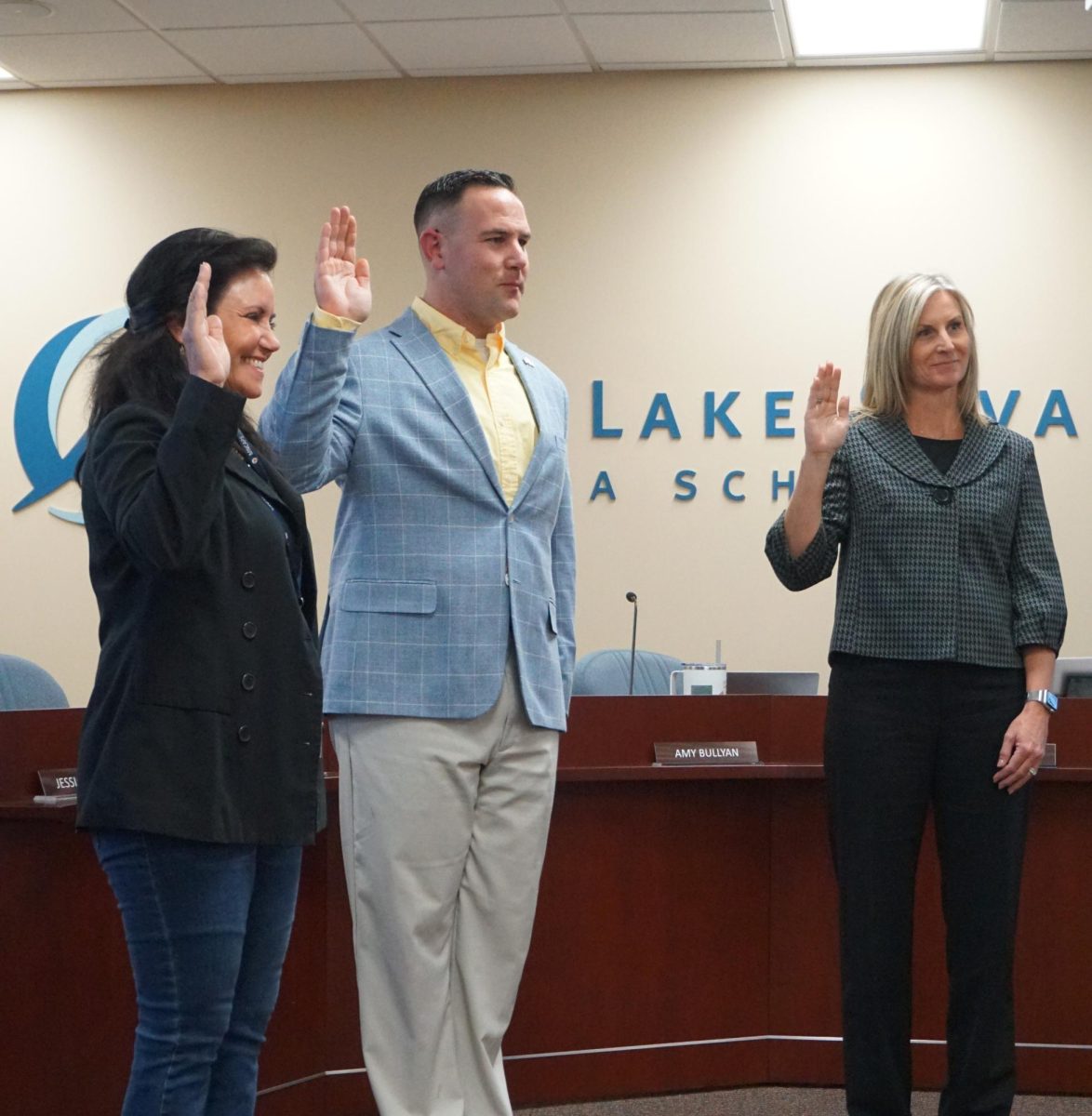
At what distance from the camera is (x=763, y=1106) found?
321cm

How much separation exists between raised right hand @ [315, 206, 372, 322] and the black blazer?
0.40 meters

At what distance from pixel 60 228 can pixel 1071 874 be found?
14.8 feet

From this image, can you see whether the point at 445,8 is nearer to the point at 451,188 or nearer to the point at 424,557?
the point at 451,188

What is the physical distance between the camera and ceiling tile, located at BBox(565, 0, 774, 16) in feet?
16.4

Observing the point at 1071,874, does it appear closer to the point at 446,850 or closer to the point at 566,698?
the point at 566,698

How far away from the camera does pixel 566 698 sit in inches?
102

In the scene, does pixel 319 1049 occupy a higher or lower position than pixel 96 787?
lower

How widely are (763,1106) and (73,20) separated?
13.8 ft

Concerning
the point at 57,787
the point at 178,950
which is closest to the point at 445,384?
the point at 57,787

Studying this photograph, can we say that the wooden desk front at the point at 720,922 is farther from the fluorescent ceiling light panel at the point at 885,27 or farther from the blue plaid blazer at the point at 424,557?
the fluorescent ceiling light panel at the point at 885,27

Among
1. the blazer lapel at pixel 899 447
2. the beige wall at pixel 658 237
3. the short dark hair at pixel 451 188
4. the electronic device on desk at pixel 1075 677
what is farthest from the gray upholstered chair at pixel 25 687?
the beige wall at pixel 658 237

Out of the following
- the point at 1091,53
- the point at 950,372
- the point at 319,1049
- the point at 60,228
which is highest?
the point at 1091,53

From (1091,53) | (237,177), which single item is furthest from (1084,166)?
(237,177)

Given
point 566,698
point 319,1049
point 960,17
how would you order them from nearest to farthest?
1. point 566,698
2. point 319,1049
3. point 960,17
